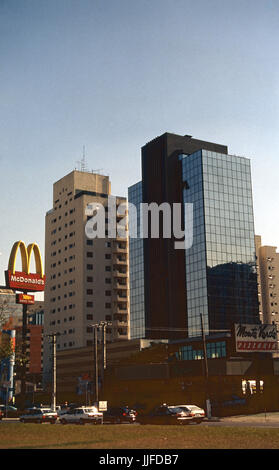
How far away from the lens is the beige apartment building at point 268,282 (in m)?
187

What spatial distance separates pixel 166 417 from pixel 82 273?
376 ft

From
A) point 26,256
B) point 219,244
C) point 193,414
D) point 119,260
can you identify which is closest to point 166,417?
point 193,414

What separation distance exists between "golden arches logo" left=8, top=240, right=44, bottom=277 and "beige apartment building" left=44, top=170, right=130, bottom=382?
4682 centimetres

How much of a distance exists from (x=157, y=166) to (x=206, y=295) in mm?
38680

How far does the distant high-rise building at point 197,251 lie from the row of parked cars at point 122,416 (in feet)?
236

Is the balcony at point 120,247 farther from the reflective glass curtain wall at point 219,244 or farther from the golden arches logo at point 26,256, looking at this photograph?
the golden arches logo at point 26,256

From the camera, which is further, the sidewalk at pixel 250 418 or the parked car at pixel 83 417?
the sidewalk at pixel 250 418

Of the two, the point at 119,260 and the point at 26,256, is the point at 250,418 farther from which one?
the point at 119,260

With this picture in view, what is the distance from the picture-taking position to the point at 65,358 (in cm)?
14925

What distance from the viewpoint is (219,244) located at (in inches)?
5423

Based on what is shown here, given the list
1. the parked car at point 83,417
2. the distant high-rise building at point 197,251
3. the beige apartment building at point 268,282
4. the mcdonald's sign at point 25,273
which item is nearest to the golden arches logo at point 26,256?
the mcdonald's sign at point 25,273

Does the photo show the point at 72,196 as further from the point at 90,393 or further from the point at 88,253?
the point at 90,393

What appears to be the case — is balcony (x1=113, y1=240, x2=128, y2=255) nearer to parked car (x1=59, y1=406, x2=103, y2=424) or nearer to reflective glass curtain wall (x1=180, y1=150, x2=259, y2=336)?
reflective glass curtain wall (x1=180, y1=150, x2=259, y2=336)
